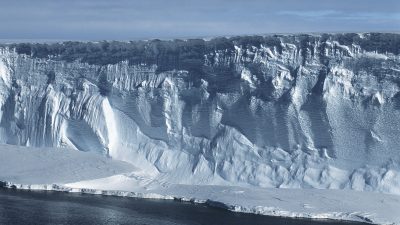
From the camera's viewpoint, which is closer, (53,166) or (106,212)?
(106,212)

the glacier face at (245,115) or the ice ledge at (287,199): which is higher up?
the glacier face at (245,115)

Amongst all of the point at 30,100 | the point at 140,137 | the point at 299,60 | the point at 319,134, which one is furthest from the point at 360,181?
the point at 30,100

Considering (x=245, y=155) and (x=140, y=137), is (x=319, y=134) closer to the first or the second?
(x=245, y=155)

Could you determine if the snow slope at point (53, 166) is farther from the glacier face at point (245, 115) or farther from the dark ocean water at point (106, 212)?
the glacier face at point (245, 115)

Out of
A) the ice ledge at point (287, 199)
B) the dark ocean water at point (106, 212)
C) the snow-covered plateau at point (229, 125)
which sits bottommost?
the dark ocean water at point (106, 212)

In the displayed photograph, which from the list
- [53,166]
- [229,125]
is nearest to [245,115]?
[229,125]

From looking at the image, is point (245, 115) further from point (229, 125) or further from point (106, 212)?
point (106, 212)

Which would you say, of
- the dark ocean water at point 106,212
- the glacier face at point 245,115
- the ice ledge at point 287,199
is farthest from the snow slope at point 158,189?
the glacier face at point 245,115
